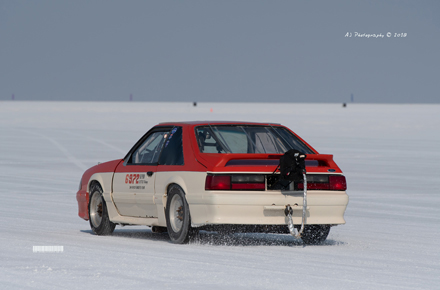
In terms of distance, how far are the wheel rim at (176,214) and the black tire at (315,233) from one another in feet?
4.72

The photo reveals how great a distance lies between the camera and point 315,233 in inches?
403

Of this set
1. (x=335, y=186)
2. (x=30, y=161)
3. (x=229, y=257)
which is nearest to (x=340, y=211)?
(x=335, y=186)

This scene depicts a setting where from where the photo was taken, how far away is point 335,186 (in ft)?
32.4

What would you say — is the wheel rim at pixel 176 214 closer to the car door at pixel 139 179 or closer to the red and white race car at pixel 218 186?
the red and white race car at pixel 218 186

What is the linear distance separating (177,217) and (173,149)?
2.70ft

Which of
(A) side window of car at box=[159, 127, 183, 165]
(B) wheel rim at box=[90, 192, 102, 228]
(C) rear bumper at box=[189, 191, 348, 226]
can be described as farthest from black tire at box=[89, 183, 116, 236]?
(C) rear bumper at box=[189, 191, 348, 226]

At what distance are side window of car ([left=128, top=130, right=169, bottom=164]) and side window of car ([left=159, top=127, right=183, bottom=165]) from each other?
176 millimetres

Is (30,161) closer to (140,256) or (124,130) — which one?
(140,256)

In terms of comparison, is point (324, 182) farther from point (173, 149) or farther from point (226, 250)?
point (173, 149)

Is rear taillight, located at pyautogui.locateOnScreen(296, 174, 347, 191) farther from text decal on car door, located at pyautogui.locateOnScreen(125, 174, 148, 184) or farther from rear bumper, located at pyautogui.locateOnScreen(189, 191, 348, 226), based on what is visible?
text decal on car door, located at pyautogui.locateOnScreen(125, 174, 148, 184)

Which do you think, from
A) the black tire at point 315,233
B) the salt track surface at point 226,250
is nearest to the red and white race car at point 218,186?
the black tire at point 315,233

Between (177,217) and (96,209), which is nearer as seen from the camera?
(177,217)

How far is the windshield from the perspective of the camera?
10.1 metres

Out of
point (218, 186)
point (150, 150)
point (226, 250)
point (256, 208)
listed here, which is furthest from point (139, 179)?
point (256, 208)
